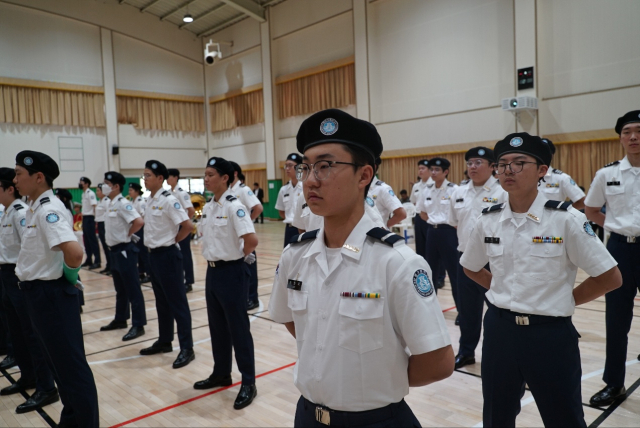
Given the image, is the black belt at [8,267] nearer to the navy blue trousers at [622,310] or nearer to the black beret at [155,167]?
the black beret at [155,167]

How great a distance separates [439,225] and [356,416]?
5238 millimetres

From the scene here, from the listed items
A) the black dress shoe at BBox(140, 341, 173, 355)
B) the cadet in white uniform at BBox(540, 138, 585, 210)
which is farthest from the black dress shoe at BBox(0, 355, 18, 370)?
the cadet in white uniform at BBox(540, 138, 585, 210)

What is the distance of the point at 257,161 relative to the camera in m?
22.0

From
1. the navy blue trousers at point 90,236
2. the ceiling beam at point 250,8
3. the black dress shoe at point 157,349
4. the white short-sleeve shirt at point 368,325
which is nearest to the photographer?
the white short-sleeve shirt at point 368,325

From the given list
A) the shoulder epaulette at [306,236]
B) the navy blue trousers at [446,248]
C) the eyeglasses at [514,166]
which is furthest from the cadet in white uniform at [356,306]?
the navy blue trousers at [446,248]

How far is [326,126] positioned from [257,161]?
20.8 meters

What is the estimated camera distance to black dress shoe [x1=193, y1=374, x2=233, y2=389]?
171 inches

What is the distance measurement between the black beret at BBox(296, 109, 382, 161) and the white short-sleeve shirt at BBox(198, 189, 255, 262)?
266 cm

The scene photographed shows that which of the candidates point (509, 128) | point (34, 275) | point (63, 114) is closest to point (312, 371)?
point (34, 275)

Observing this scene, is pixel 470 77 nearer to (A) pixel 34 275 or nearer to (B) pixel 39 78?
(A) pixel 34 275

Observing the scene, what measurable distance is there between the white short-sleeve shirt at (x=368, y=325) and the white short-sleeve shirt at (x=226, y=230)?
2.68 meters

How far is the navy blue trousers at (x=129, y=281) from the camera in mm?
6098

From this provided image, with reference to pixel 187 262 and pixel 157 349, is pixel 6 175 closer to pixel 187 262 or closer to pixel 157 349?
pixel 157 349

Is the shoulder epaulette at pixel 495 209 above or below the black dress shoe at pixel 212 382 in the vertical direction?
above
